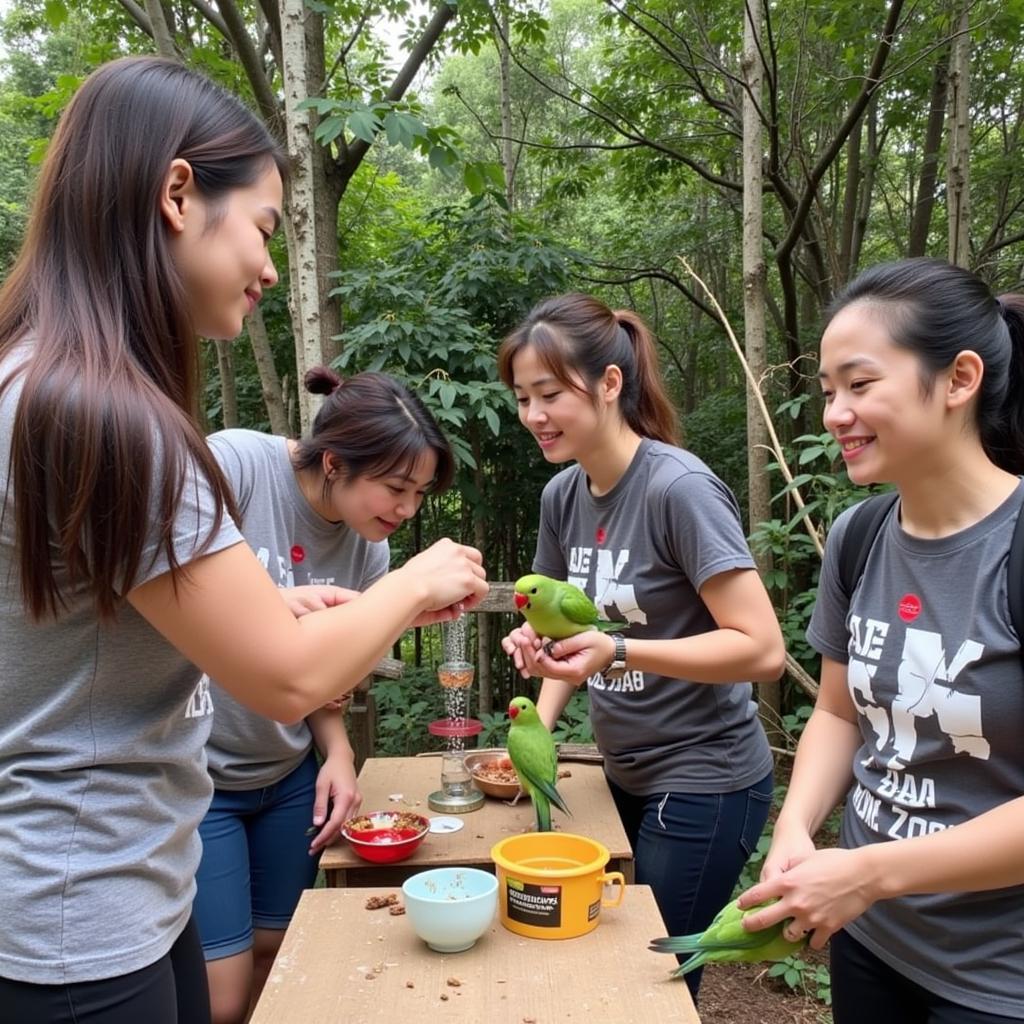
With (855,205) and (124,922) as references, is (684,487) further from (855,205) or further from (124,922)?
(855,205)

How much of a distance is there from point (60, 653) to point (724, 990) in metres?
3.59

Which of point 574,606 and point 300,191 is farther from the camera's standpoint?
point 300,191

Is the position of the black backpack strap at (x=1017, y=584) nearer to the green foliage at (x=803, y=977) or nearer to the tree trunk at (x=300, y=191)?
the green foliage at (x=803, y=977)

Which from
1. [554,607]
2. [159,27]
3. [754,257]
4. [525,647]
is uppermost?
[159,27]

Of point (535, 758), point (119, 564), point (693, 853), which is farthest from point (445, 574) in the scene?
point (693, 853)

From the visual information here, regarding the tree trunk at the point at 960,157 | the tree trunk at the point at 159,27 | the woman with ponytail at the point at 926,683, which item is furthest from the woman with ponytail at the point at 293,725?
→ the tree trunk at the point at 960,157

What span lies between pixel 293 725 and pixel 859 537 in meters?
1.46

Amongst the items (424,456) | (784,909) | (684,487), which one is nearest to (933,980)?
(784,909)

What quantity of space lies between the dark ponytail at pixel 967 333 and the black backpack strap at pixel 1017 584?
0.79ft

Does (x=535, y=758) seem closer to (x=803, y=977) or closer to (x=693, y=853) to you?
(x=693, y=853)

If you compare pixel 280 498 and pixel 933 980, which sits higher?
pixel 280 498

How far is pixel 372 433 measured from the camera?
2.30m

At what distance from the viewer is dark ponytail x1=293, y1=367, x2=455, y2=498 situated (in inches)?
90.7

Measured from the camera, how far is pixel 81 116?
1.14 m
